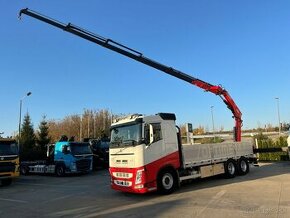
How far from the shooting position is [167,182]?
1412 cm

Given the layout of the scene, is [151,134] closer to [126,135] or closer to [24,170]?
[126,135]

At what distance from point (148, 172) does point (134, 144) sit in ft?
3.72

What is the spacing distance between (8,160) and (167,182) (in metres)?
10.0

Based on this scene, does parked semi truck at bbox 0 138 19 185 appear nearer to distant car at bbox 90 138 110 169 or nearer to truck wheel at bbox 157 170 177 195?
truck wheel at bbox 157 170 177 195

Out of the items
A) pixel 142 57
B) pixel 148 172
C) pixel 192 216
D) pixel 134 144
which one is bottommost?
pixel 192 216

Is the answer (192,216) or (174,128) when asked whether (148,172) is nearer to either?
(174,128)

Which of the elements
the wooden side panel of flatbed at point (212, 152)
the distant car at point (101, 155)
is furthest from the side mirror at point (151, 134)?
the distant car at point (101, 155)

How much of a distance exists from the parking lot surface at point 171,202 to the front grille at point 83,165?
7.95 metres

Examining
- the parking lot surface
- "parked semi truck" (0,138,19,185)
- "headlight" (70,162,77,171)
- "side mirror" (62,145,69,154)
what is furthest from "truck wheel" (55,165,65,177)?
the parking lot surface

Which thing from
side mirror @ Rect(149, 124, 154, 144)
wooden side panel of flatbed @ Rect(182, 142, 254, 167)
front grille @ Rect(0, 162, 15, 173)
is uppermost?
side mirror @ Rect(149, 124, 154, 144)

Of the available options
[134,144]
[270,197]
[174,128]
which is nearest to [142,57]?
[174,128]

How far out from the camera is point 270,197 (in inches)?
483

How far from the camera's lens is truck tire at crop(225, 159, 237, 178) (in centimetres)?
1811

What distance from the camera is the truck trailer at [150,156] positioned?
527 inches
